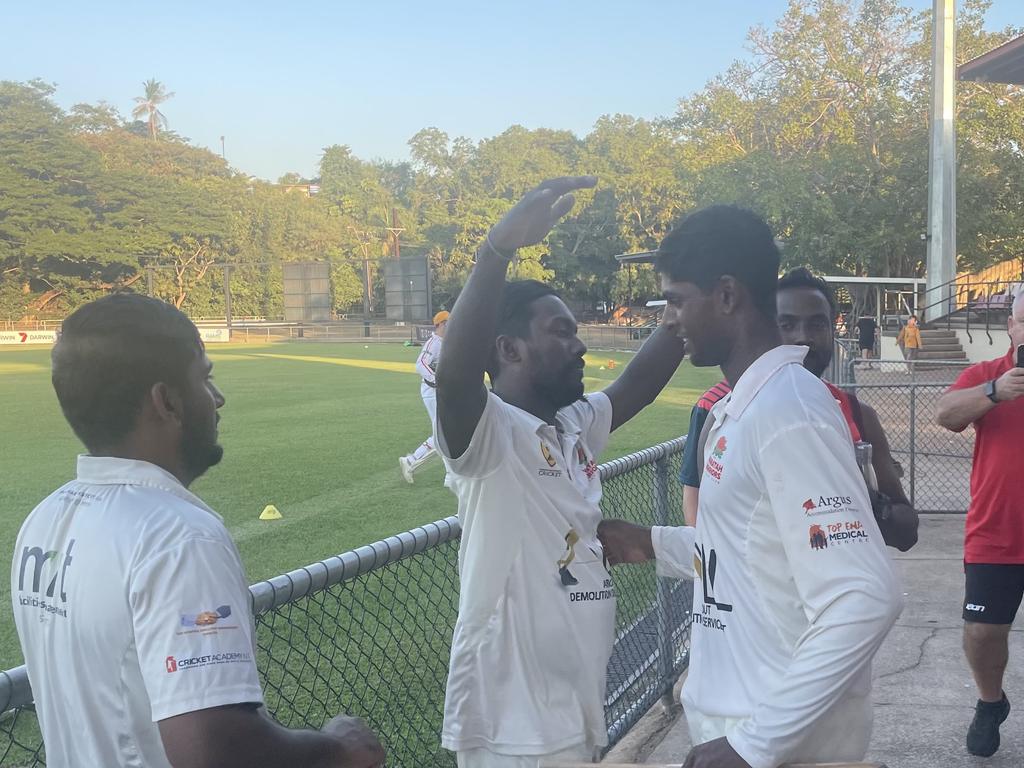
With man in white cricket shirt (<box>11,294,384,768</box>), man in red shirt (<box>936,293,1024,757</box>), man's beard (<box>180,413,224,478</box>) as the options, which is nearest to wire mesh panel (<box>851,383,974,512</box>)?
man in red shirt (<box>936,293,1024,757</box>)

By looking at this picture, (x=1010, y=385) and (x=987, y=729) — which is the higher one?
(x=1010, y=385)

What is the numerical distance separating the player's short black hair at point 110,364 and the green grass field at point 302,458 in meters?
4.83

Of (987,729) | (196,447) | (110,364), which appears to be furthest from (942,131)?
(110,364)

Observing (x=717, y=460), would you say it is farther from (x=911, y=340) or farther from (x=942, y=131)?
(x=942, y=131)

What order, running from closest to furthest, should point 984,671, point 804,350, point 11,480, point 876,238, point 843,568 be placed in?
point 843,568 → point 804,350 → point 984,671 → point 11,480 → point 876,238

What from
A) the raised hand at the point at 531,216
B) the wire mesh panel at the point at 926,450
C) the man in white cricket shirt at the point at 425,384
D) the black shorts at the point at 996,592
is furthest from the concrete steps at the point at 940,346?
the raised hand at the point at 531,216

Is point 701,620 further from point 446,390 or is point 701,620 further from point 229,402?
point 229,402

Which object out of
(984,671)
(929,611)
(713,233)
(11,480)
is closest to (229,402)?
(11,480)

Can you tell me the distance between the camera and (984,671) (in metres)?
4.29

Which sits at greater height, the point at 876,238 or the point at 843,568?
the point at 876,238

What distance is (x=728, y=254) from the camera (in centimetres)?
213

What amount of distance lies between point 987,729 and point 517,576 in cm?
283

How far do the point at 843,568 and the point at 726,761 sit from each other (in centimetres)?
41

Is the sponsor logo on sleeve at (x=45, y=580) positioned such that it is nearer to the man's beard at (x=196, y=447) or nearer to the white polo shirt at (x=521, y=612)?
the man's beard at (x=196, y=447)
